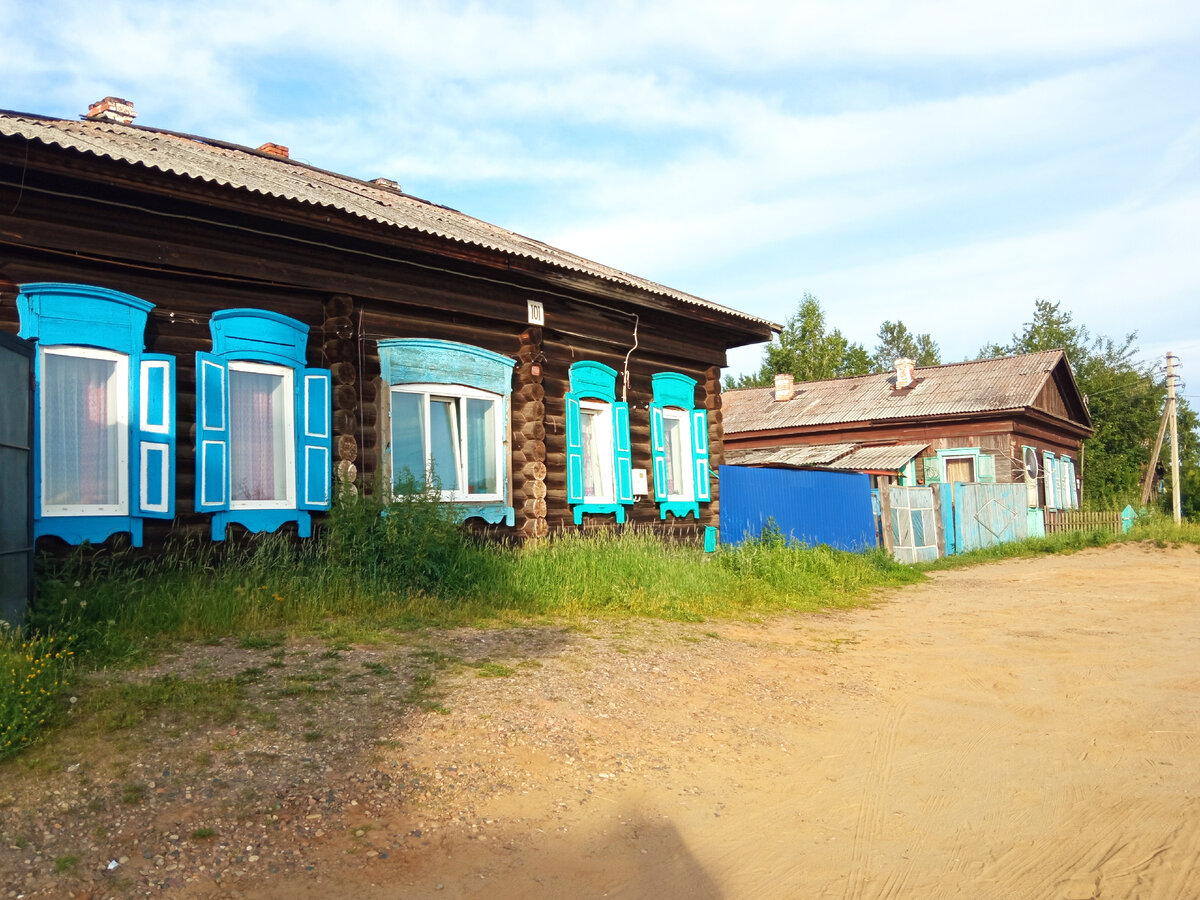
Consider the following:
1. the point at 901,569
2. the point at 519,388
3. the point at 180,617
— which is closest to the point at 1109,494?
the point at 901,569

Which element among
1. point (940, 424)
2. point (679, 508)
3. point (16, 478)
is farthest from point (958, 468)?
point (16, 478)

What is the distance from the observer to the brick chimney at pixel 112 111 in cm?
1077

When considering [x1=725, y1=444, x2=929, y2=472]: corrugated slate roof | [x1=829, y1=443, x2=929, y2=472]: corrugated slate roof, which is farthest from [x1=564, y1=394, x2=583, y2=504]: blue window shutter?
[x1=829, y1=443, x2=929, y2=472]: corrugated slate roof

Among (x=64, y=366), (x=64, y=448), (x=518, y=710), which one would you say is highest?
(x=64, y=366)

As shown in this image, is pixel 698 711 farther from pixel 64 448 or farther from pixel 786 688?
pixel 64 448

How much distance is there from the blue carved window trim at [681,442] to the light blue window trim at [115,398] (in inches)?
260

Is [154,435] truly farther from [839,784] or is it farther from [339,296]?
[839,784]

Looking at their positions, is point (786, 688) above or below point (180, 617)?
below

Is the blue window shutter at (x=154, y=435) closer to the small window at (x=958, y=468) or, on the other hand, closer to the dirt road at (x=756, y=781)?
the dirt road at (x=756, y=781)

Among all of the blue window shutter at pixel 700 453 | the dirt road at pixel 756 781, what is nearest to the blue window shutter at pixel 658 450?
the blue window shutter at pixel 700 453

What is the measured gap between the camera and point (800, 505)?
1575 cm

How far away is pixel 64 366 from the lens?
7.36 metres

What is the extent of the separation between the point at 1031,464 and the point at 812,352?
2124 centimetres

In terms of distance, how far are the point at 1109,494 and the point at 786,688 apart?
3425 cm
